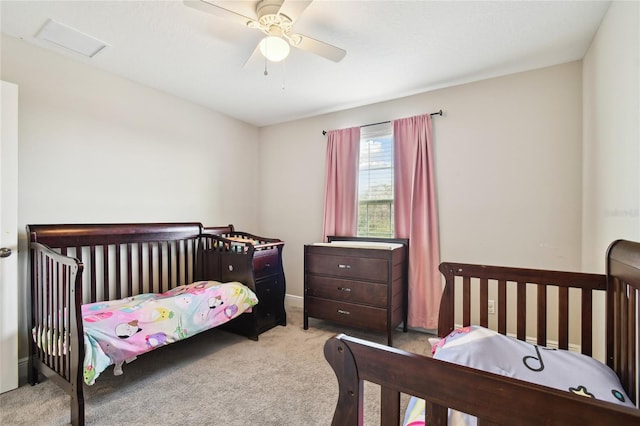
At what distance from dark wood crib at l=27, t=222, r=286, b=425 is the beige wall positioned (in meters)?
2.44

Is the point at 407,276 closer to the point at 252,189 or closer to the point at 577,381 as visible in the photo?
the point at 577,381

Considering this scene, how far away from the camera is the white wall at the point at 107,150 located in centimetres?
212

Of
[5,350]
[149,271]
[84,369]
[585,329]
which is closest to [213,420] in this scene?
[84,369]

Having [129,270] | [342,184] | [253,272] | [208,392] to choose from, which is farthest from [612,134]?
[129,270]

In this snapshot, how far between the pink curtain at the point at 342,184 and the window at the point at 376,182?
0.07m

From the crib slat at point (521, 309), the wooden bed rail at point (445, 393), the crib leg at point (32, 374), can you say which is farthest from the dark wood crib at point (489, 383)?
the crib leg at point (32, 374)

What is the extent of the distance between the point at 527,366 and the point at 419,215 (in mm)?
1872

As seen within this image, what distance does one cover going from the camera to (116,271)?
2.49m

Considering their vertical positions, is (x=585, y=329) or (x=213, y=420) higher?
(x=585, y=329)

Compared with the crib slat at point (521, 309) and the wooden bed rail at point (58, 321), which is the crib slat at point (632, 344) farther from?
the wooden bed rail at point (58, 321)

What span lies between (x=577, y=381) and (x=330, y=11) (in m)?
2.05

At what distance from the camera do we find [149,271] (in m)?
2.71

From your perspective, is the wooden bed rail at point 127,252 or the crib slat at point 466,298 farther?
the wooden bed rail at point 127,252

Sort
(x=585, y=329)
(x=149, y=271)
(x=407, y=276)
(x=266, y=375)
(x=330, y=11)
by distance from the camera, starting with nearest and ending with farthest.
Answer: (x=585, y=329)
(x=330, y=11)
(x=266, y=375)
(x=149, y=271)
(x=407, y=276)
